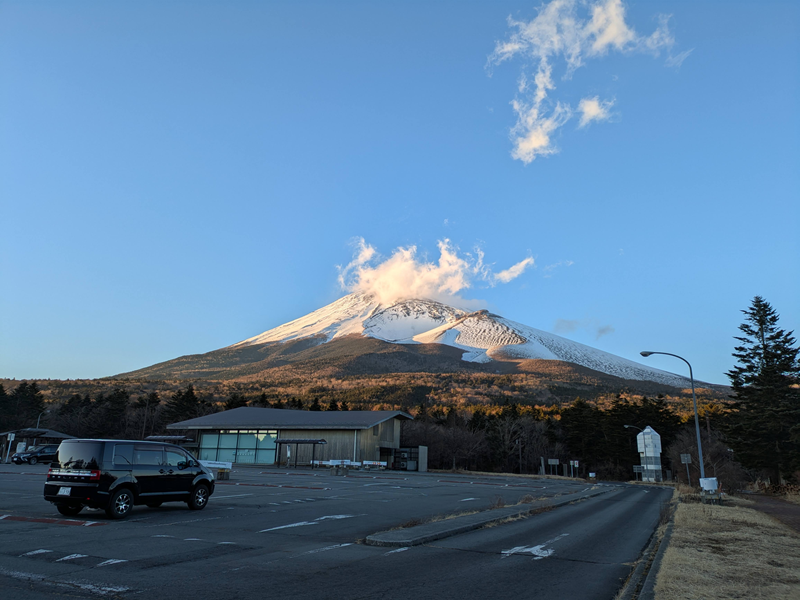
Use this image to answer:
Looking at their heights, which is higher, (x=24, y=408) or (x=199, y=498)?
(x=24, y=408)

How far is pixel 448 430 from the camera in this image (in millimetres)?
81188

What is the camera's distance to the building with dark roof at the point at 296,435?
52.4 m

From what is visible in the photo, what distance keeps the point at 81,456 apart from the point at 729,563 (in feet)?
42.8

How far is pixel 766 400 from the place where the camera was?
142 feet

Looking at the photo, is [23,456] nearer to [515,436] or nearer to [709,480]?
[709,480]

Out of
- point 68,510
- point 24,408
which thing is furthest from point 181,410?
point 68,510

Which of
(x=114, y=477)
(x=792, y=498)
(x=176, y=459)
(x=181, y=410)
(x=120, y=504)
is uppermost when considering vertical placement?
(x=181, y=410)

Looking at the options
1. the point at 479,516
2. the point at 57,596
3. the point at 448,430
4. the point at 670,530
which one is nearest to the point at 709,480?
the point at 670,530

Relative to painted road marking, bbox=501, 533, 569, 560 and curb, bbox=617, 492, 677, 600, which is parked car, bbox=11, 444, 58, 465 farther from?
curb, bbox=617, 492, 677, 600

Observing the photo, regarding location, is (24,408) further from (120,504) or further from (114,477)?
(114,477)

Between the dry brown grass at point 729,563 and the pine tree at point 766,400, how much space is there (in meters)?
29.9

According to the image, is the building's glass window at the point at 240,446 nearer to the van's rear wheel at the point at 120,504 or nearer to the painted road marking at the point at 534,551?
the van's rear wheel at the point at 120,504

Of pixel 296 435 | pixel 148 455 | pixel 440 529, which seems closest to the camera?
pixel 440 529

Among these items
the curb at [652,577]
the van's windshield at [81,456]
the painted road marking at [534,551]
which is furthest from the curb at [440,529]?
the van's windshield at [81,456]
